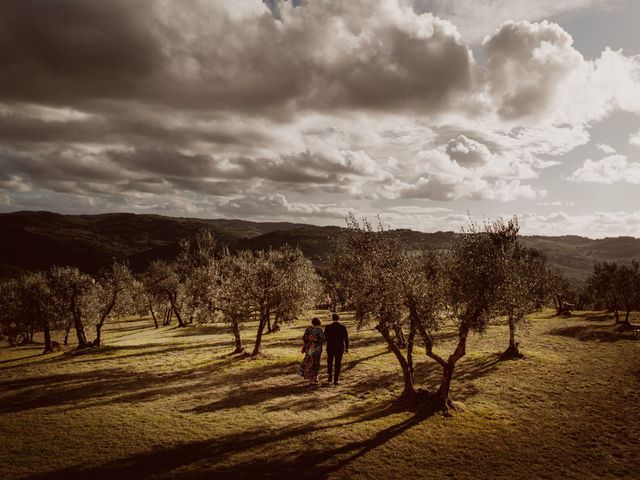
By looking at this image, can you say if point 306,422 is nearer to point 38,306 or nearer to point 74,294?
point 74,294

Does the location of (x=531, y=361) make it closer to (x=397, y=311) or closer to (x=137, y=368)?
(x=397, y=311)

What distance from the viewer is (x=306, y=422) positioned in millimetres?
18109

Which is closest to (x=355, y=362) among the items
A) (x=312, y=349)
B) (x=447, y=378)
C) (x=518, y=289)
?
(x=312, y=349)

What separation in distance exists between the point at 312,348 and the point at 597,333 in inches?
1801

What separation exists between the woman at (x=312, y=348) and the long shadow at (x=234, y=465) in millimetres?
6624

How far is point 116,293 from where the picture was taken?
177ft

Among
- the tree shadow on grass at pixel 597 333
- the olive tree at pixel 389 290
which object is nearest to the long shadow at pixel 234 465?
the olive tree at pixel 389 290

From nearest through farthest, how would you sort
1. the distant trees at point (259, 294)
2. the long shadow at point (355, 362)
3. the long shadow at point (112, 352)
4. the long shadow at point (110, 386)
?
the long shadow at point (110, 386) < the long shadow at point (355, 362) < the distant trees at point (259, 294) < the long shadow at point (112, 352)

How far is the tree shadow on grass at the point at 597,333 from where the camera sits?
45.1 meters

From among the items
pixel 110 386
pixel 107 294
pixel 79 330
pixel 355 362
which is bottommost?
pixel 79 330

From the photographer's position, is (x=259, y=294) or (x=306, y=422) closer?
(x=306, y=422)

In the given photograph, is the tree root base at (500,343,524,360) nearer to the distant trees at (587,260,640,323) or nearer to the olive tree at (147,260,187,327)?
the distant trees at (587,260,640,323)

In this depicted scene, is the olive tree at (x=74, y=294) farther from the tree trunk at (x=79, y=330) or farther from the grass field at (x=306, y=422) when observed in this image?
the grass field at (x=306, y=422)

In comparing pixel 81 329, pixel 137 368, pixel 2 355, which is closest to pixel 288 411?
pixel 137 368
